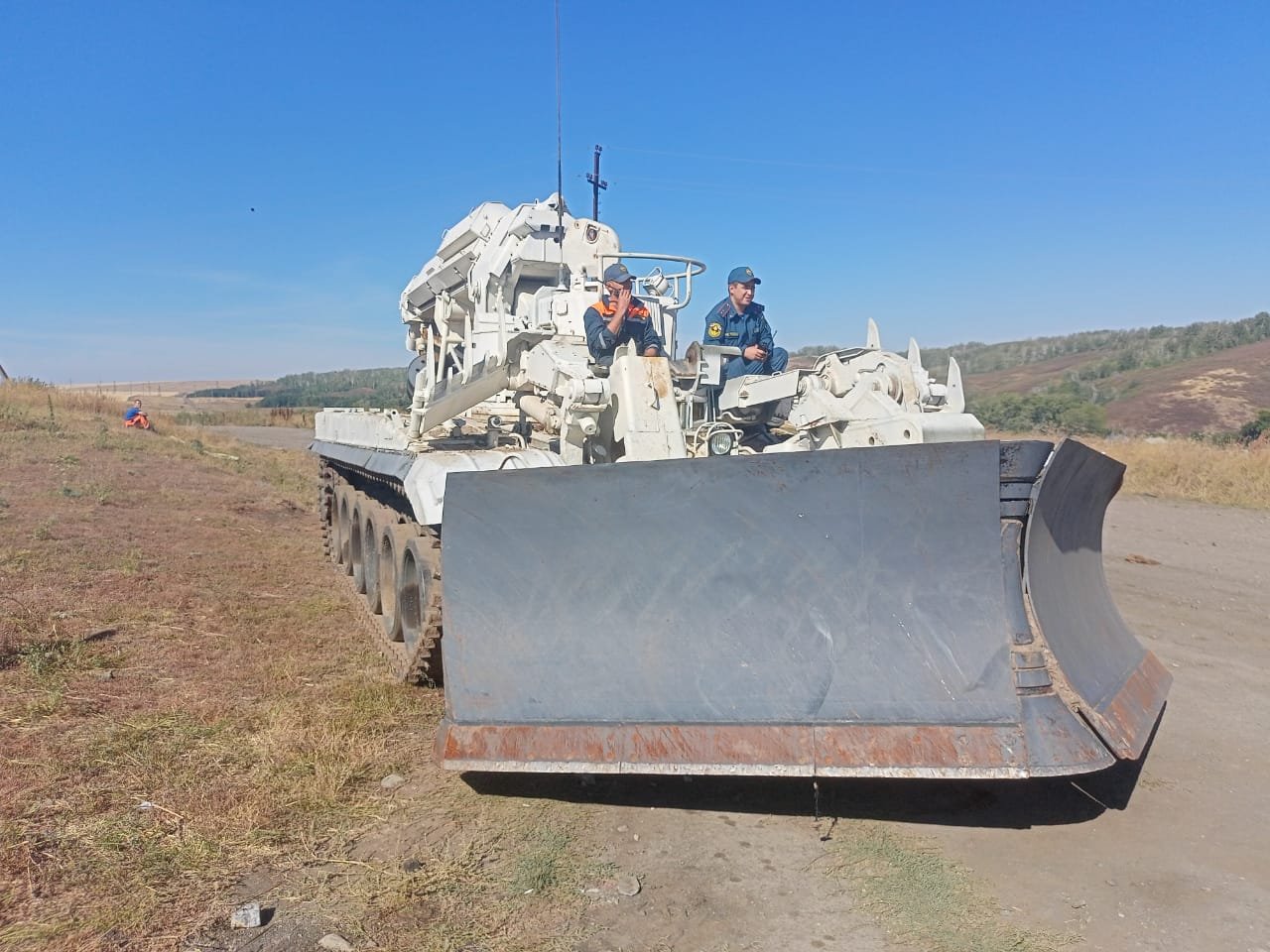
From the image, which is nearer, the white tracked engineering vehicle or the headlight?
the white tracked engineering vehicle

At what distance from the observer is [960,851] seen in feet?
11.8

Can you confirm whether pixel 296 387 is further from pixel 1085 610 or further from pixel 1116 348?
pixel 1085 610

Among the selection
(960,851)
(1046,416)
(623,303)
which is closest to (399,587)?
(623,303)

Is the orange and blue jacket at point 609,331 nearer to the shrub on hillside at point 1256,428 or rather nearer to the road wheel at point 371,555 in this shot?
the road wheel at point 371,555

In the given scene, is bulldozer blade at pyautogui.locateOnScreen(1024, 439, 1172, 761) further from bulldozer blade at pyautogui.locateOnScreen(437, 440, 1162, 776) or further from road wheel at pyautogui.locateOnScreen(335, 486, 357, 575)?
road wheel at pyautogui.locateOnScreen(335, 486, 357, 575)

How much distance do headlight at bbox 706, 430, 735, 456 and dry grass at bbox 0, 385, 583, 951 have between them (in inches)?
83.0

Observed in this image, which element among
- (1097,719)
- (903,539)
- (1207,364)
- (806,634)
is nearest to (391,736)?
(806,634)

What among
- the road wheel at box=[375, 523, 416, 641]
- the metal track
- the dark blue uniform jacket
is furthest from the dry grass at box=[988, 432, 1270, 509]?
the road wheel at box=[375, 523, 416, 641]

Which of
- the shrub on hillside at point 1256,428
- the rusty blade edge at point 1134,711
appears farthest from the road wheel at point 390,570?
the shrub on hillside at point 1256,428

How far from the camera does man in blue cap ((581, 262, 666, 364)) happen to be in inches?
228

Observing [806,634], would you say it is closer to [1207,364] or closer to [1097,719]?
[1097,719]

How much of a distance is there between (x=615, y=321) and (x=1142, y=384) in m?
28.8

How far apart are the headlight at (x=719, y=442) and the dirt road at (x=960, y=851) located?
5.75ft

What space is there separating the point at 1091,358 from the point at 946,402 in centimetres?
4122
